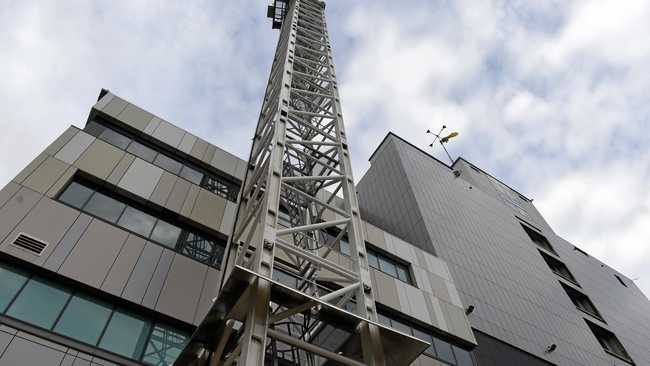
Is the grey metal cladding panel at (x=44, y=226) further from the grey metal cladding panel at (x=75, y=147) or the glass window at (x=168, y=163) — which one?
the glass window at (x=168, y=163)

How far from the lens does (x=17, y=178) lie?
11.5m

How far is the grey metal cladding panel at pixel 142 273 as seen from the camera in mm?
10969

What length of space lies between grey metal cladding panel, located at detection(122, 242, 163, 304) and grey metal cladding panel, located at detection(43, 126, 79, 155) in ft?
14.3

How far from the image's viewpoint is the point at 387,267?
774 inches

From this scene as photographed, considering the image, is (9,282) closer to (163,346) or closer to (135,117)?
(163,346)

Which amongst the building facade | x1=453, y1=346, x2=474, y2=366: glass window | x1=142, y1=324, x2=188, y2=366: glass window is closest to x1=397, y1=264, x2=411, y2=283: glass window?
the building facade

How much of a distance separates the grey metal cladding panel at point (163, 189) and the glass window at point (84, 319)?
419 cm

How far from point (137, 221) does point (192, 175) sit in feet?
12.2

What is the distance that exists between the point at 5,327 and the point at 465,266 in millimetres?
21133

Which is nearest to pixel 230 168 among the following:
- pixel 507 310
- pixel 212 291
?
pixel 212 291

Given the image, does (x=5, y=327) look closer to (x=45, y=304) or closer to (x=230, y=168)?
(x=45, y=304)

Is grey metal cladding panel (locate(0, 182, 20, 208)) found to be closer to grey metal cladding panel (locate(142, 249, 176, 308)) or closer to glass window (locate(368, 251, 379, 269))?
grey metal cladding panel (locate(142, 249, 176, 308))

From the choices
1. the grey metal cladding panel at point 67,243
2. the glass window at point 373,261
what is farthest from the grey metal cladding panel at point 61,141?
the glass window at point 373,261

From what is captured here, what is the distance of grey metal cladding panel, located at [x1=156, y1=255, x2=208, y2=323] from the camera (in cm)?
1135
